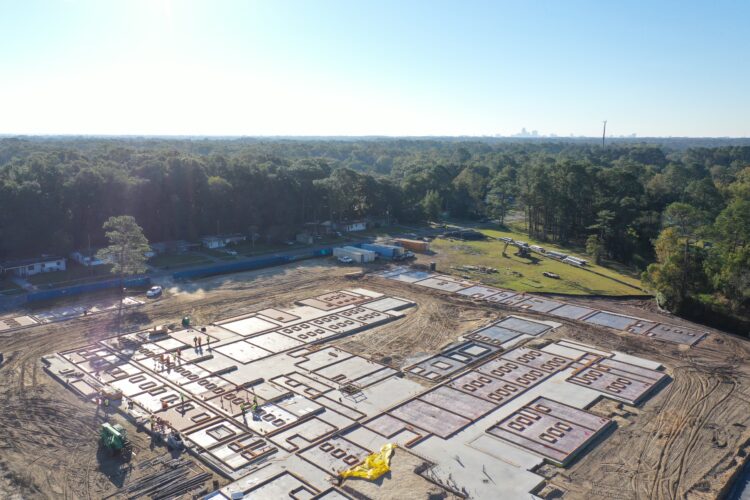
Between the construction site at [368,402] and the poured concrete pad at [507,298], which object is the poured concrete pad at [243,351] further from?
the poured concrete pad at [507,298]

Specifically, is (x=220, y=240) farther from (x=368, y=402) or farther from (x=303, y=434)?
(x=303, y=434)

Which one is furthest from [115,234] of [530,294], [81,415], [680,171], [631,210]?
[680,171]

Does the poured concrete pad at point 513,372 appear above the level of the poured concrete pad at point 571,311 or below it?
below

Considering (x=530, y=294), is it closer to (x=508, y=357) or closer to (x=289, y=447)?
(x=508, y=357)

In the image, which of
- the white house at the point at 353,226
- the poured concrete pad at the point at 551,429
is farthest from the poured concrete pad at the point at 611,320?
the white house at the point at 353,226

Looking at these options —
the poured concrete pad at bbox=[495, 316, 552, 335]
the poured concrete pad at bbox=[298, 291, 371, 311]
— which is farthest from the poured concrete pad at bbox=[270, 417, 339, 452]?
the poured concrete pad at bbox=[495, 316, 552, 335]

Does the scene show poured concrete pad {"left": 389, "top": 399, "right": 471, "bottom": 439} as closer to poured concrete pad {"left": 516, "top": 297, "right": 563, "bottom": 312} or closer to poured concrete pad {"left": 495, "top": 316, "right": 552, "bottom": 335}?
poured concrete pad {"left": 495, "top": 316, "right": 552, "bottom": 335}

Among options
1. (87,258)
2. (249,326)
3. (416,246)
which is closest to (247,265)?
(87,258)
